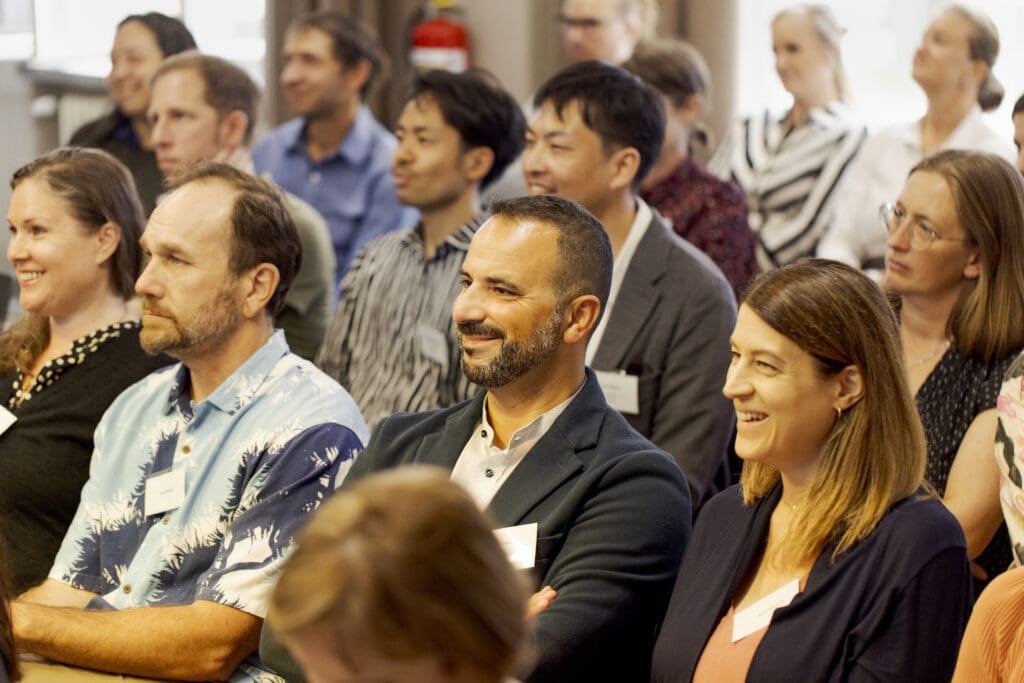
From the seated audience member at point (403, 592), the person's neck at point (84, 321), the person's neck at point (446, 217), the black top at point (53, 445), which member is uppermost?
the seated audience member at point (403, 592)

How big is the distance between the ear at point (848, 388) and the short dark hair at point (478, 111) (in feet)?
7.45

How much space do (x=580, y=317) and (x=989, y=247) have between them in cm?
100

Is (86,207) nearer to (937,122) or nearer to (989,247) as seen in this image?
(989,247)

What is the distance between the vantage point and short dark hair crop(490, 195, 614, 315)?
2.59 m

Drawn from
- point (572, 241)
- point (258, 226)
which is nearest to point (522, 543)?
point (572, 241)

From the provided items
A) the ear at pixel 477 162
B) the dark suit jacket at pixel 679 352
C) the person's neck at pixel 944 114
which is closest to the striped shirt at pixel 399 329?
the ear at pixel 477 162

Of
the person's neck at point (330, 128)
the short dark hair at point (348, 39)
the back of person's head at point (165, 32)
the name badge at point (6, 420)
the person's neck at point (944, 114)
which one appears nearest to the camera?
the name badge at point (6, 420)

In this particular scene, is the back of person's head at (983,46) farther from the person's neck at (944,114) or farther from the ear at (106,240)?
the ear at (106,240)

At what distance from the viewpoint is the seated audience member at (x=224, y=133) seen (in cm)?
446

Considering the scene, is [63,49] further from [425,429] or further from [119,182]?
[425,429]

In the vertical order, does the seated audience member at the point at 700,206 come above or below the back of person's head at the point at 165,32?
below

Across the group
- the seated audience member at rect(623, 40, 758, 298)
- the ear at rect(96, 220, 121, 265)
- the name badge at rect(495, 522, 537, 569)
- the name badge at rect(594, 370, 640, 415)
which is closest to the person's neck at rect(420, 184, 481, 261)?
the seated audience member at rect(623, 40, 758, 298)

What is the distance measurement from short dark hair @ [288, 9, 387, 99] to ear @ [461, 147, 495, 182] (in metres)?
1.58

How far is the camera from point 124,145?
5.07 meters
